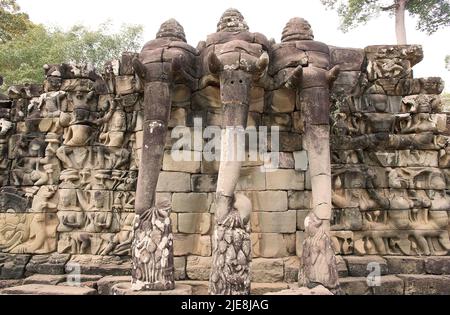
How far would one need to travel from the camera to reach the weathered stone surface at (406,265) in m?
5.74

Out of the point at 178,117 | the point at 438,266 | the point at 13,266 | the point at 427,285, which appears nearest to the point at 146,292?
the point at 178,117

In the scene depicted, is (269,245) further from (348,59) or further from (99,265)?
(348,59)

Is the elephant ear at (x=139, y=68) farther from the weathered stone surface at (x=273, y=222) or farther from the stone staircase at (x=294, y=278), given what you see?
the stone staircase at (x=294, y=278)

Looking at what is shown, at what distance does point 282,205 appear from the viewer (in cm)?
545

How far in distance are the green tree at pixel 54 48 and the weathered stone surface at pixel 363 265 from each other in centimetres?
1073

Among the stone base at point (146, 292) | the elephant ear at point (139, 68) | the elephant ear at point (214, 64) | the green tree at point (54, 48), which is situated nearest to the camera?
the stone base at point (146, 292)

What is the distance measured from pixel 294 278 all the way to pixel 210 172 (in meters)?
1.85

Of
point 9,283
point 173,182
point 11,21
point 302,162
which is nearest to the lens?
point 173,182

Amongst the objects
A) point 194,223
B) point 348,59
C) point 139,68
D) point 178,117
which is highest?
point 348,59

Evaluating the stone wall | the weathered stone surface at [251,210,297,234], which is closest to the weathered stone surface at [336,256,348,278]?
the stone wall

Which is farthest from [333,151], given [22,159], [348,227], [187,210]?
[22,159]

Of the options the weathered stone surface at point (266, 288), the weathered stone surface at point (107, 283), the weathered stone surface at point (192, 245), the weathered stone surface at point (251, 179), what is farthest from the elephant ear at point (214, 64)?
the weathered stone surface at point (107, 283)

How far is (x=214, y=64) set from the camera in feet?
15.9

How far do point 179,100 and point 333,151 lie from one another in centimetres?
251
